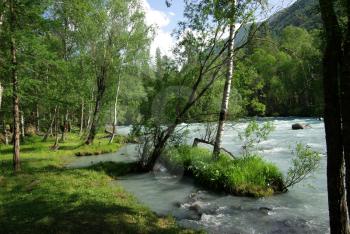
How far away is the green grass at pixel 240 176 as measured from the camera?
16.4 metres

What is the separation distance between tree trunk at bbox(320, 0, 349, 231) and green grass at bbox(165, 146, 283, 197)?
7.96 m

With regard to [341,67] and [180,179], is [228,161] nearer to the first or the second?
[180,179]

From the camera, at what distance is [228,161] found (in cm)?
1864

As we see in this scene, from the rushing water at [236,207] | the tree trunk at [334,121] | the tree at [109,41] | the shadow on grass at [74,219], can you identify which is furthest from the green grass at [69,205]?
the tree at [109,41]

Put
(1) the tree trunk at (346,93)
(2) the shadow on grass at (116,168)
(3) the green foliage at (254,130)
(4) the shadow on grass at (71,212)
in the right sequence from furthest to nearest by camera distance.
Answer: (2) the shadow on grass at (116,168) < (3) the green foliage at (254,130) < (4) the shadow on grass at (71,212) < (1) the tree trunk at (346,93)

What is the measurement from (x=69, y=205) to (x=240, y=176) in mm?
8045


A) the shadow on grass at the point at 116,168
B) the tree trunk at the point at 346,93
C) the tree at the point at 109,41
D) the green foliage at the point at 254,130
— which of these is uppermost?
the tree at the point at 109,41

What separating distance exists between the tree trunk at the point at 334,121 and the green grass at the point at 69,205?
475cm

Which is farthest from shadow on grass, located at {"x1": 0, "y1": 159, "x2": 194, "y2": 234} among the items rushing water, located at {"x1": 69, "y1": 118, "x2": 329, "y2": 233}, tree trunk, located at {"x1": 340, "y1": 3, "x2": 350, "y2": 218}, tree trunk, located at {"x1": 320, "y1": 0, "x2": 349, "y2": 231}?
tree trunk, located at {"x1": 340, "y1": 3, "x2": 350, "y2": 218}

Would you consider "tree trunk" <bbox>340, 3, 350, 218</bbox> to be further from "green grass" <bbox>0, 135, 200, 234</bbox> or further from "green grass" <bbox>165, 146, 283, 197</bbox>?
"green grass" <bbox>165, 146, 283, 197</bbox>

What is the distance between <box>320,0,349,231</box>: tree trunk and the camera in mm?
7473

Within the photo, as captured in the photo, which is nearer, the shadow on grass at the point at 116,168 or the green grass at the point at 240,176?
the green grass at the point at 240,176

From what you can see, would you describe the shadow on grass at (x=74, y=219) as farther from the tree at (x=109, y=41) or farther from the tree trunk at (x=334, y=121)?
the tree at (x=109, y=41)

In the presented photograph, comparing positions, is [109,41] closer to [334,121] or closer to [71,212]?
[71,212]
